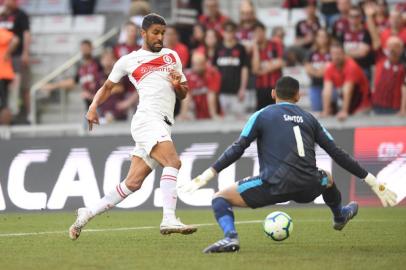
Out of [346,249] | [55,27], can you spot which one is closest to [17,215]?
[346,249]

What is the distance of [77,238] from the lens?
11398 millimetres

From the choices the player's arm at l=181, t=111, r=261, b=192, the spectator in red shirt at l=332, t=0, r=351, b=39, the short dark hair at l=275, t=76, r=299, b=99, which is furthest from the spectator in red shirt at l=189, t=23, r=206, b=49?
the player's arm at l=181, t=111, r=261, b=192

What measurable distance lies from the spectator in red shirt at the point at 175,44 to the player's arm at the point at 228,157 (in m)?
10.2

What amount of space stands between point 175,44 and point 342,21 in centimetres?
326

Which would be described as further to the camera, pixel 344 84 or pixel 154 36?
pixel 344 84

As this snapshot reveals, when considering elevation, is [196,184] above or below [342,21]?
below

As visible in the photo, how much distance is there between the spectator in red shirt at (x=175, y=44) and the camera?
20.0 metres

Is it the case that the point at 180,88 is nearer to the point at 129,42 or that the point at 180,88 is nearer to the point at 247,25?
the point at 129,42

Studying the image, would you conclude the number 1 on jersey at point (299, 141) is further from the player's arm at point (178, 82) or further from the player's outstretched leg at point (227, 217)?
the player's arm at point (178, 82)

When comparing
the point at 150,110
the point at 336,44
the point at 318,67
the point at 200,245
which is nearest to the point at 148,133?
the point at 150,110

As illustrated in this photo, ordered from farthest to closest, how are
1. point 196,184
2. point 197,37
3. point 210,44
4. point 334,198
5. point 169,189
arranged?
1. point 197,37
2. point 210,44
3. point 169,189
4. point 334,198
5. point 196,184

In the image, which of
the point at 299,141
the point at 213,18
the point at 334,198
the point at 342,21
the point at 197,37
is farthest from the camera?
the point at 213,18

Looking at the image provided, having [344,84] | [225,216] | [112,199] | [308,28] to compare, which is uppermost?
[308,28]

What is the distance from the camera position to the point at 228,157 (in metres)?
9.55
